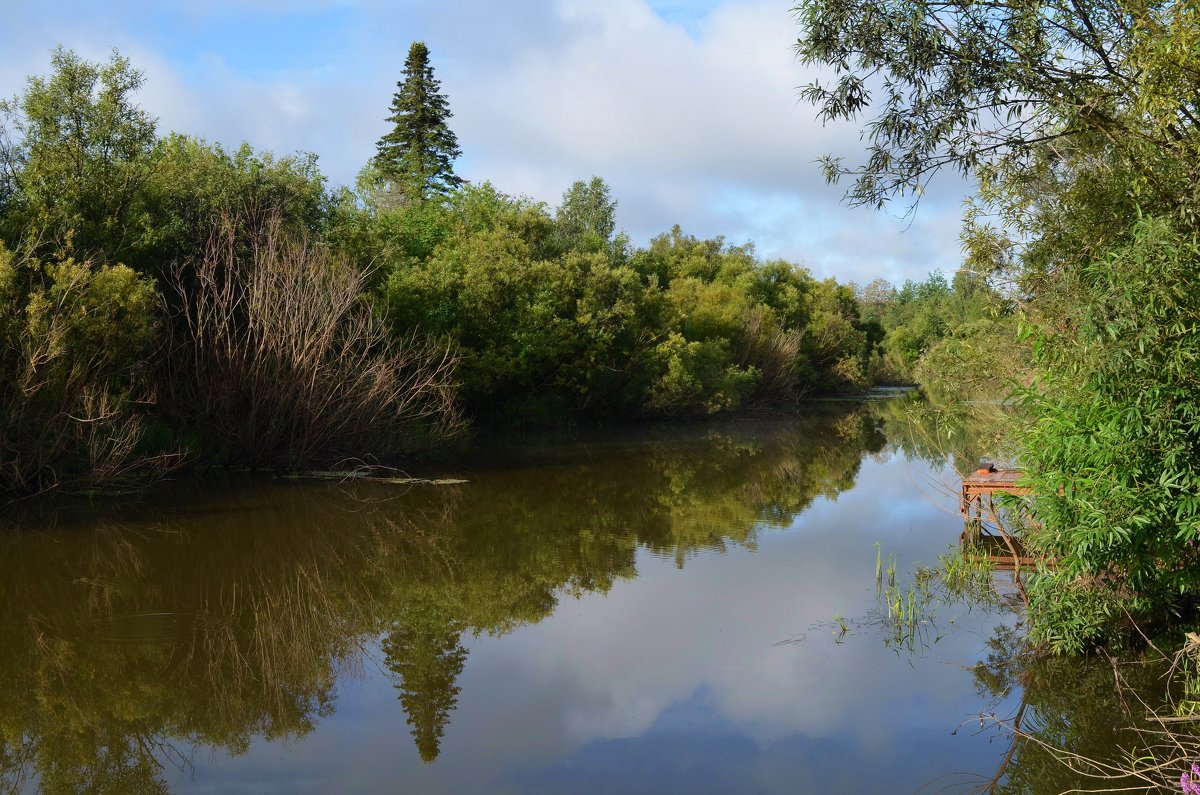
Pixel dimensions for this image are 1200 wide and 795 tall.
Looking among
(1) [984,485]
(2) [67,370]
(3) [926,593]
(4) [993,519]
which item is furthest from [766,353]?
(3) [926,593]

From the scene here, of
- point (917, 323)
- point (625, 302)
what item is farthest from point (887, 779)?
point (917, 323)

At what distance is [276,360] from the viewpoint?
1850 cm

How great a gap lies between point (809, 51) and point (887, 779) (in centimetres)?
546

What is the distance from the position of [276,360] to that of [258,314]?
91cm

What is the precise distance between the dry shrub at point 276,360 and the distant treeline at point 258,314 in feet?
0.18

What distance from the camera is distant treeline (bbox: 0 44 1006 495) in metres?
15.4

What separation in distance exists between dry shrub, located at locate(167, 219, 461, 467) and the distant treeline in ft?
0.18

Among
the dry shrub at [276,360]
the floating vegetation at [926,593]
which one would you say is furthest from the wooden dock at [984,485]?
the dry shrub at [276,360]

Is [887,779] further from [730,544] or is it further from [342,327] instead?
[342,327]

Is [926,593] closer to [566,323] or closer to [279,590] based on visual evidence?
[279,590]

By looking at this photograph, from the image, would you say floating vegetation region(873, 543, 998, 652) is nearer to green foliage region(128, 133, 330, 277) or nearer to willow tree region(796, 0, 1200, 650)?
willow tree region(796, 0, 1200, 650)

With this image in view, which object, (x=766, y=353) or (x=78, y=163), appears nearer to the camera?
(x=78, y=163)

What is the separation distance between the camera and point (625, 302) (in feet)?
113

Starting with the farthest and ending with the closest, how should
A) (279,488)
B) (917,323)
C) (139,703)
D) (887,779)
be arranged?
(917,323) < (279,488) < (139,703) < (887,779)
